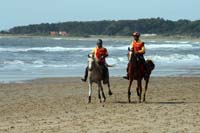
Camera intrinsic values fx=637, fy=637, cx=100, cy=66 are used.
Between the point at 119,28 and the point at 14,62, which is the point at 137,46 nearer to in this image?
the point at 14,62

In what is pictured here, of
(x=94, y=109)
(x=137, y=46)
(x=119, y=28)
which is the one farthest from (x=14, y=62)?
(x=119, y=28)

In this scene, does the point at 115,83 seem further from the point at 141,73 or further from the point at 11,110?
the point at 11,110

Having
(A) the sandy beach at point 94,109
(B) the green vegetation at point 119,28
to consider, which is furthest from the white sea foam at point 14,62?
(B) the green vegetation at point 119,28

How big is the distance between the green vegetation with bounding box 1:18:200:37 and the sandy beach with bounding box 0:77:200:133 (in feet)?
454

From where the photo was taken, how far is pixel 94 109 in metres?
16.1

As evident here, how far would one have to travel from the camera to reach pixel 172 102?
17.8 meters

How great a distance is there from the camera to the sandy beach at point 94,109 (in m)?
12.4

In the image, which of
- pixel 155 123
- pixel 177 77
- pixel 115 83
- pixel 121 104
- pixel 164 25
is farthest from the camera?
pixel 164 25

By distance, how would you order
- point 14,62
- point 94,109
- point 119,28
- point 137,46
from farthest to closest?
point 119,28
point 14,62
point 137,46
point 94,109

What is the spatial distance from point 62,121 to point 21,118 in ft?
4.02

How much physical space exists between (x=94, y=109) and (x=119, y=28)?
160m

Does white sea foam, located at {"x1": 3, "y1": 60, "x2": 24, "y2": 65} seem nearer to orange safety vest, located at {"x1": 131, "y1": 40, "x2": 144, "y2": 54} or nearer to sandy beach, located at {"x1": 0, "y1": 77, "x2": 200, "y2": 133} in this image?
sandy beach, located at {"x1": 0, "y1": 77, "x2": 200, "y2": 133}

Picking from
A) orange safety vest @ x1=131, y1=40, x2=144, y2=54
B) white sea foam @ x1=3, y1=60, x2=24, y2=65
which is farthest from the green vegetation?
orange safety vest @ x1=131, y1=40, x2=144, y2=54

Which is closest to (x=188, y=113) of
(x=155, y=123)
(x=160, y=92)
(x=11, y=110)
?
(x=155, y=123)
